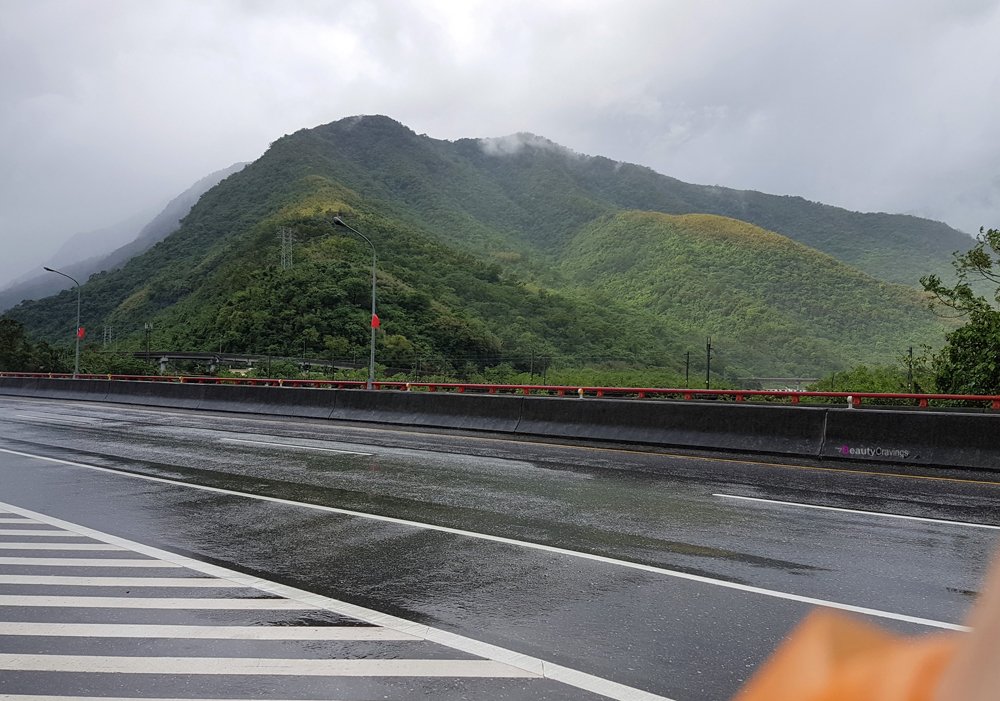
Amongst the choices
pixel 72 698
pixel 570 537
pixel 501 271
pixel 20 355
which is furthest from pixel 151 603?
pixel 501 271

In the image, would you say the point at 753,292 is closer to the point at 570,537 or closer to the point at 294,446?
the point at 294,446

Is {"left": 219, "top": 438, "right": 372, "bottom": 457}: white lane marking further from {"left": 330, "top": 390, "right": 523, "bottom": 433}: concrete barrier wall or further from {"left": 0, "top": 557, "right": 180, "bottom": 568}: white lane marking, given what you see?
{"left": 0, "top": 557, "right": 180, "bottom": 568}: white lane marking

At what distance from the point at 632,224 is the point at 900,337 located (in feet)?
155

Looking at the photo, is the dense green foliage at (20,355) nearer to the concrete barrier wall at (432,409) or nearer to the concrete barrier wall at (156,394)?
the concrete barrier wall at (156,394)

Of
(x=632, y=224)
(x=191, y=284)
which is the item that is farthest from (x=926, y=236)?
(x=191, y=284)

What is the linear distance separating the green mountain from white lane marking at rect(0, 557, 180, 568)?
3160 centimetres

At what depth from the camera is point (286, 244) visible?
278 feet

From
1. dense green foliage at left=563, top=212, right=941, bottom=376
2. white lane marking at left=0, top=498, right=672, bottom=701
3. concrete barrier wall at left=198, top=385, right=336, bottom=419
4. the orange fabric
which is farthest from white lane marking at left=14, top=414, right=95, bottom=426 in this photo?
dense green foliage at left=563, top=212, right=941, bottom=376

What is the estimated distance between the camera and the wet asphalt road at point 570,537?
4.79 metres

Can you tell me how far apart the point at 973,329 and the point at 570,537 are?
69.3ft

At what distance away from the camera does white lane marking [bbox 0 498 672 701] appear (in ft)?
13.0

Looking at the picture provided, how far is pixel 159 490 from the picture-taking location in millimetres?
10242

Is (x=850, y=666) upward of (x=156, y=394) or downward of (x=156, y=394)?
upward

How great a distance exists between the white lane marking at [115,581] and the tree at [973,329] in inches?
925
